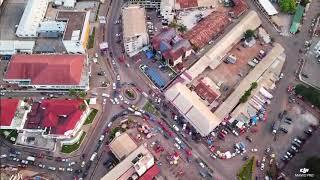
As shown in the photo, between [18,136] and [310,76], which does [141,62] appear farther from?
[310,76]

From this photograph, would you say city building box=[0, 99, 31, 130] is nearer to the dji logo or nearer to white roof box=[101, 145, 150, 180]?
white roof box=[101, 145, 150, 180]

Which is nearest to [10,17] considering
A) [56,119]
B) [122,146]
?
[56,119]

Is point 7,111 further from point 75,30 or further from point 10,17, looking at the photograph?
point 10,17

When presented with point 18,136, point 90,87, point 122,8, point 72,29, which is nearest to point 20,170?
point 18,136

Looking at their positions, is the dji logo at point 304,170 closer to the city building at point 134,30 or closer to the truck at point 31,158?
the city building at point 134,30

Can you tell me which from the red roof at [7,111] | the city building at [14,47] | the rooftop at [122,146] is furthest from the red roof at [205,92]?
the city building at [14,47]

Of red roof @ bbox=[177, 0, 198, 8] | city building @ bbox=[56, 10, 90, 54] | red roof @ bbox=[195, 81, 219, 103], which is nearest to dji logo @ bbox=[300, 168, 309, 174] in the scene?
→ red roof @ bbox=[195, 81, 219, 103]
